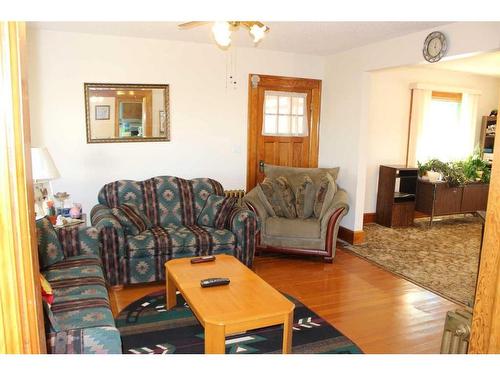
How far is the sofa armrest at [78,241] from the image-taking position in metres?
3.08

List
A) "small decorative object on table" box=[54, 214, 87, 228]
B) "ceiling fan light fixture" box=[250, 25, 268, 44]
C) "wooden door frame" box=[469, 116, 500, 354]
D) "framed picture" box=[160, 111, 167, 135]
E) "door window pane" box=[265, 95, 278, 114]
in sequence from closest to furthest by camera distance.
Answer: "wooden door frame" box=[469, 116, 500, 354]
"ceiling fan light fixture" box=[250, 25, 268, 44]
"small decorative object on table" box=[54, 214, 87, 228]
"framed picture" box=[160, 111, 167, 135]
"door window pane" box=[265, 95, 278, 114]

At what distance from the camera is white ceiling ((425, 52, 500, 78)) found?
510 centimetres

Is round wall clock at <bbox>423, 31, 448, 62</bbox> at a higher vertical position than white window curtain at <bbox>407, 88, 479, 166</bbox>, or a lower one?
higher

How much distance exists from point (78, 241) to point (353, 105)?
11.5 ft

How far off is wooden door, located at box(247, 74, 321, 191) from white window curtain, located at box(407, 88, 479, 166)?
178 cm

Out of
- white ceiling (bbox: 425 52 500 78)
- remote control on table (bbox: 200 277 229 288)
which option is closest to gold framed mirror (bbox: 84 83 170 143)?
remote control on table (bbox: 200 277 229 288)

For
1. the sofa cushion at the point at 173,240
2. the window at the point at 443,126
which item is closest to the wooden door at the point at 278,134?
the sofa cushion at the point at 173,240

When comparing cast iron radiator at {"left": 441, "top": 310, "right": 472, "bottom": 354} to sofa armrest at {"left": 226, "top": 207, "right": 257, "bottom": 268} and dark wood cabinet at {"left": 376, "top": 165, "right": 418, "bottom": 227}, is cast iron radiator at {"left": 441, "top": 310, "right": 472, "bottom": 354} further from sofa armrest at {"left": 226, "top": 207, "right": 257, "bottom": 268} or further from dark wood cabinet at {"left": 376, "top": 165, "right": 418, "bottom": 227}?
dark wood cabinet at {"left": 376, "top": 165, "right": 418, "bottom": 227}

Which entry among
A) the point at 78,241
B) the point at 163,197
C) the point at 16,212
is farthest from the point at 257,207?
the point at 16,212

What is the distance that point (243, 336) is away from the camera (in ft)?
9.06

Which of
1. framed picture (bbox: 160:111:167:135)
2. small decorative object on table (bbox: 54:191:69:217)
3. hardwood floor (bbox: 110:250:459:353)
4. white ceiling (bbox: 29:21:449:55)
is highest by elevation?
white ceiling (bbox: 29:21:449:55)

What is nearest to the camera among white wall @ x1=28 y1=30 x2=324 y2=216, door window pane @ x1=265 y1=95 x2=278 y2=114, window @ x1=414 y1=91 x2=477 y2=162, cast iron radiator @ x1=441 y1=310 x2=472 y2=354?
cast iron radiator @ x1=441 y1=310 x2=472 y2=354
